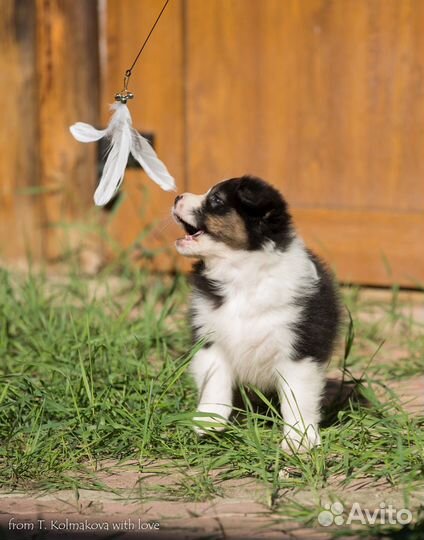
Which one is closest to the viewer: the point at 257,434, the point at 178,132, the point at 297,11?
the point at 257,434

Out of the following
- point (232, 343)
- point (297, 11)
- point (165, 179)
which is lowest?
point (232, 343)

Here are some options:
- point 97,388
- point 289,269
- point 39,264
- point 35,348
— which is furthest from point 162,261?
point 289,269

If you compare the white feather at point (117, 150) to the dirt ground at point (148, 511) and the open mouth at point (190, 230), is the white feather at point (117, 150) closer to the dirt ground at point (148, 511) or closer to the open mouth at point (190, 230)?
the open mouth at point (190, 230)

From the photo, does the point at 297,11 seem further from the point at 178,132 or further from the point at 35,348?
the point at 35,348

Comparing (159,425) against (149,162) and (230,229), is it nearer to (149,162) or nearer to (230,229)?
(230,229)

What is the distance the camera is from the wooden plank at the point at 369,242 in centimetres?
529

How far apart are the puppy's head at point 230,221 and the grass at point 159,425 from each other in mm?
404

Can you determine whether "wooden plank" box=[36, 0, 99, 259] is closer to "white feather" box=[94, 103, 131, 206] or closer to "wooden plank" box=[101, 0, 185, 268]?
"wooden plank" box=[101, 0, 185, 268]

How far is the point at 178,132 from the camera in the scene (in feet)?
18.5

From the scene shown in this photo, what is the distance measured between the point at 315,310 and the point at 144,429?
0.73m

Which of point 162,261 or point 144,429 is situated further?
point 162,261

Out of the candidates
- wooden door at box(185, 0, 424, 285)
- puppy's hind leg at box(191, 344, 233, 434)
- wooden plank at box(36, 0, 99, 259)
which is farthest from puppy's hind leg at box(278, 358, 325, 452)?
wooden plank at box(36, 0, 99, 259)

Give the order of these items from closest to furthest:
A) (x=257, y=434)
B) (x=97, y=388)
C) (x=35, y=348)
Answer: (x=257, y=434), (x=97, y=388), (x=35, y=348)

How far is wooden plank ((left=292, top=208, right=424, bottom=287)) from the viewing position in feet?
17.4
